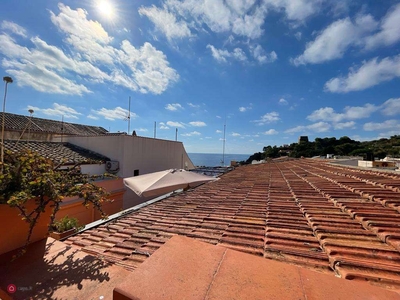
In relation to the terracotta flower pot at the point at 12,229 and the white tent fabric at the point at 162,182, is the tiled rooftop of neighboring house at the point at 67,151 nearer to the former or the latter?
the white tent fabric at the point at 162,182

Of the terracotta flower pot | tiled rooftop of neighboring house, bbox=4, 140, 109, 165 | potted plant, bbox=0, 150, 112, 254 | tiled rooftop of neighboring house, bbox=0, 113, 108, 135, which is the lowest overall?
the terracotta flower pot

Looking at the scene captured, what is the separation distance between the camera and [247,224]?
3.27 meters

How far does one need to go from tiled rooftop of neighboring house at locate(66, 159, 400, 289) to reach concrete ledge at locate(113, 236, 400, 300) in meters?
0.69

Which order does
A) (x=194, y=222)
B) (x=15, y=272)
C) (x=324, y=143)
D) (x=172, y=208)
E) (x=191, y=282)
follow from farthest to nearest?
(x=324, y=143) → (x=172, y=208) → (x=194, y=222) → (x=15, y=272) → (x=191, y=282)

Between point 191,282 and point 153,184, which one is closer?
point 191,282

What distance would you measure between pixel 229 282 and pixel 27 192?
2667 millimetres

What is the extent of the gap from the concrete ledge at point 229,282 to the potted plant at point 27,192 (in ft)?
5.77

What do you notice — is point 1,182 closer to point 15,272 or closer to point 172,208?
point 15,272

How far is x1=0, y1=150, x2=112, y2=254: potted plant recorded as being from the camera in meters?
2.31

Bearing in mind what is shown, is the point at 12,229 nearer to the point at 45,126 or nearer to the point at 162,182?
the point at 162,182

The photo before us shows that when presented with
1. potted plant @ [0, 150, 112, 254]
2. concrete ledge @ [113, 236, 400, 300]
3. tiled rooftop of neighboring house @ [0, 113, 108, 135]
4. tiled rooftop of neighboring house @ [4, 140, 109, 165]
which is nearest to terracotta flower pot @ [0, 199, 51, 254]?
potted plant @ [0, 150, 112, 254]

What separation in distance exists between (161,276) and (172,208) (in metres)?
3.50

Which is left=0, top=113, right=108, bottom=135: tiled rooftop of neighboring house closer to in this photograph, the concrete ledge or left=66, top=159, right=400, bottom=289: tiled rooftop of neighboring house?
left=66, top=159, right=400, bottom=289: tiled rooftop of neighboring house

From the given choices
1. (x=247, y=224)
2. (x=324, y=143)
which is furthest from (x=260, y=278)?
(x=324, y=143)
